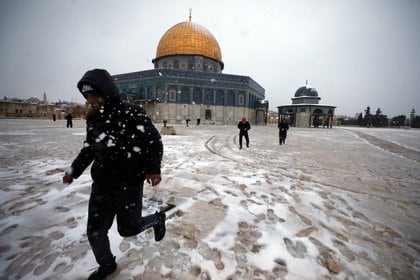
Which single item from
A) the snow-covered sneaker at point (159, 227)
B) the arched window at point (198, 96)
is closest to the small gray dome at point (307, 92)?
the arched window at point (198, 96)

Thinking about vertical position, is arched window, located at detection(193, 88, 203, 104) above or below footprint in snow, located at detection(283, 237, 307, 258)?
above

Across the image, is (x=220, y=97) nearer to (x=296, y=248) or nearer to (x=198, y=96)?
(x=198, y=96)

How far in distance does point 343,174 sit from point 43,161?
26.8ft

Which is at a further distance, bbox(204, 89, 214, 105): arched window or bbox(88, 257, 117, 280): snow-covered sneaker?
bbox(204, 89, 214, 105): arched window

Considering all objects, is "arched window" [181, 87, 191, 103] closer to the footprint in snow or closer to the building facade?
the building facade

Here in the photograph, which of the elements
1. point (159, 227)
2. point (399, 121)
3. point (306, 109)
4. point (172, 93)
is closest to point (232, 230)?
point (159, 227)

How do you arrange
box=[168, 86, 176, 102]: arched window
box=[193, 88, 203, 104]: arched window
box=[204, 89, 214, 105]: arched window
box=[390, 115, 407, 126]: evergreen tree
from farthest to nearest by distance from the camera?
box=[390, 115, 407, 126]: evergreen tree, box=[204, 89, 214, 105]: arched window, box=[193, 88, 203, 104]: arched window, box=[168, 86, 176, 102]: arched window

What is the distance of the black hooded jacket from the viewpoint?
5.94 feet

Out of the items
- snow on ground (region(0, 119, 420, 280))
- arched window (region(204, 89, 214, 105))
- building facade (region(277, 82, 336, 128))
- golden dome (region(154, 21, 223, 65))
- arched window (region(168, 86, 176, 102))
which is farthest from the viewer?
building facade (region(277, 82, 336, 128))

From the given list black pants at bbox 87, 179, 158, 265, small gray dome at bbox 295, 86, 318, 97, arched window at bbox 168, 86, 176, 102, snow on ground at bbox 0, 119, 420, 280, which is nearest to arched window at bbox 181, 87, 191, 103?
arched window at bbox 168, 86, 176, 102

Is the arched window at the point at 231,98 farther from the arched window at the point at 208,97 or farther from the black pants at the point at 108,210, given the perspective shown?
the black pants at the point at 108,210

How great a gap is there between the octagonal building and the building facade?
35.4 ft

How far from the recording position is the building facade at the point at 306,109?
41281 mm

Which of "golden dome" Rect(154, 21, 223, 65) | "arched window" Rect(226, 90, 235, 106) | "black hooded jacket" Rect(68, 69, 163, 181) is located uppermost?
"golden dome" Rect(154, 21, 223, 65)
